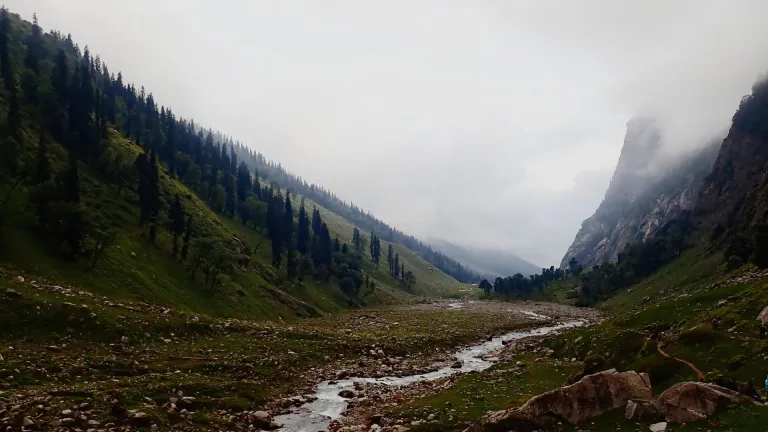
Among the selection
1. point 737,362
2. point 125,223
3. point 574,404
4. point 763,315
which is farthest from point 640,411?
point 125,223

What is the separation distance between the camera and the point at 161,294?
6944cm

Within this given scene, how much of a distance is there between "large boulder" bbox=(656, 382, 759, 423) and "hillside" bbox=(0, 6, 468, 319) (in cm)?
6565

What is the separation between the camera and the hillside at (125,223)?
211 ft

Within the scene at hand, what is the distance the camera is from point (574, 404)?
23406 millimetres

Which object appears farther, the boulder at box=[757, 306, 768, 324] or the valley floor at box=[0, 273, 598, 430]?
the boulder at box=[757, 306, 768, 324]

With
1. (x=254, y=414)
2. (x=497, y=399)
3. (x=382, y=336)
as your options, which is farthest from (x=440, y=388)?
(x=382, y=336)

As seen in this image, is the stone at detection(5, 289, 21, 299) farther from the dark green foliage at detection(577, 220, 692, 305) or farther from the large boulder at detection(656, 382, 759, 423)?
the dark green foliage at detection(577, 220, 692, 305)

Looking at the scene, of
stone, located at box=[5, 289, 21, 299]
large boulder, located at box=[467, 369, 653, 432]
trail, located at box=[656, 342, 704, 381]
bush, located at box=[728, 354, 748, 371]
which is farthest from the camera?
stone, located at box=[5, 289, 21, 299]

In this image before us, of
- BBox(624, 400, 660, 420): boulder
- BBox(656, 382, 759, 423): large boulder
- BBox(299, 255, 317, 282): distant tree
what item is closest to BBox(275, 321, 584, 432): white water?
BBox(624, 400, 660, 420): boulder

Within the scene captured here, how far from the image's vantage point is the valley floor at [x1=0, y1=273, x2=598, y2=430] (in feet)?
83.1

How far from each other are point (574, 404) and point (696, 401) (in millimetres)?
5680

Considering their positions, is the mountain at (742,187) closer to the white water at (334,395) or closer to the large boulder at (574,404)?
the white water at (334,395)

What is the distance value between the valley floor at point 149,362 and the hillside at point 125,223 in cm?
1491

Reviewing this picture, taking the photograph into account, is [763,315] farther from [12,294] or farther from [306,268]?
[306,268]
